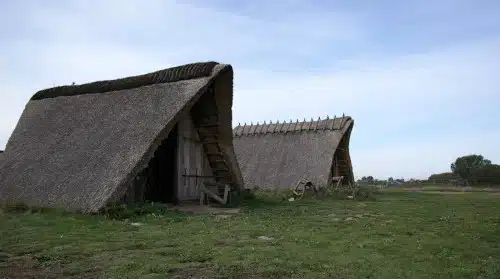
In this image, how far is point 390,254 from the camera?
721cm

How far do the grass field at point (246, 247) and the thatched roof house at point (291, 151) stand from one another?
13605 mm

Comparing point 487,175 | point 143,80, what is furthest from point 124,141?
point 487,175

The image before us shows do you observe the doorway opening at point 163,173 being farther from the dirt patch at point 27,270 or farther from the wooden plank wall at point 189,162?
the dirt patch at point 27,270

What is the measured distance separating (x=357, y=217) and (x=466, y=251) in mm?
5197

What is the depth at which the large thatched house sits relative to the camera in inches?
524

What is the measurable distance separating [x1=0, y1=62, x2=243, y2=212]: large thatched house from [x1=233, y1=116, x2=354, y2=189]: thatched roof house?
722cm

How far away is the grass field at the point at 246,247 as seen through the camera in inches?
239

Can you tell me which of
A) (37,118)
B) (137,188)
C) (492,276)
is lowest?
(492,276)

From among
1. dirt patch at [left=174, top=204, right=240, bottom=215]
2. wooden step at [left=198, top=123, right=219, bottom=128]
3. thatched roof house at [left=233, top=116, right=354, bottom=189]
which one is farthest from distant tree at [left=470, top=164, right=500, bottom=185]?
dirt patch at [left=174, top=204, right=240, bottom=215]

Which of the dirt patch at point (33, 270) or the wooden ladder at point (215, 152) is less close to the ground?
the wooden ladder at point (215, 152)

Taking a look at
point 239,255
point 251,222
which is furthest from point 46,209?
point 239,255

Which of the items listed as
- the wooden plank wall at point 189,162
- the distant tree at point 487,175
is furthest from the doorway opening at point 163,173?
the distant tree at point 487,175

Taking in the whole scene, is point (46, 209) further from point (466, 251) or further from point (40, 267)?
point (466, 251)

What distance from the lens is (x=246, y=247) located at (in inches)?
304
